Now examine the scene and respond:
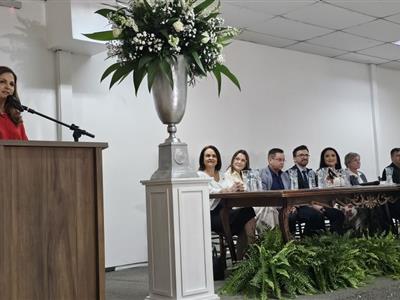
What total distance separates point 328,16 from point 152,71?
3014mm

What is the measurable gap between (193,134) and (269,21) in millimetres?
1363

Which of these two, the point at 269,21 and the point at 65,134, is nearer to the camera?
the point at 65,134

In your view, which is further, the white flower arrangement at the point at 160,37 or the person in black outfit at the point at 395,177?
the person in black outfit at the point at 395,177

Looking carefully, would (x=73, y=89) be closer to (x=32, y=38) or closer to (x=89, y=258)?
(x=32, y=38)

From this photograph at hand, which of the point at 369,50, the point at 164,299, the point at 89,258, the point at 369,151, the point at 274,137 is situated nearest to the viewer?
the point at 89,258

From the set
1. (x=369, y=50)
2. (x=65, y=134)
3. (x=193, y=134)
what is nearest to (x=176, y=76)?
(x=65, y=134)

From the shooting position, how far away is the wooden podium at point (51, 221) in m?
1.83

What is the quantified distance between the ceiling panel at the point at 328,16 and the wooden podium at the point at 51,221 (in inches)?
134

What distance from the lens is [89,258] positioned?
2002 millimetres

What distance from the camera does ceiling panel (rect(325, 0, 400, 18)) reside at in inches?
186

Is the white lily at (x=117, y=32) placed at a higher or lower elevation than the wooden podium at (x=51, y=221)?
higher

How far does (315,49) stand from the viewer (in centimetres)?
627

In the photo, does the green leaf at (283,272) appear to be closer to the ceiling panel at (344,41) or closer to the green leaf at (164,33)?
the green leaf at (164,33)

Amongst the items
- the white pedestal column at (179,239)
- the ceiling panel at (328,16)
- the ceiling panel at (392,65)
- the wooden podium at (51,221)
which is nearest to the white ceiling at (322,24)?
the ceiling panel at (328,16)
